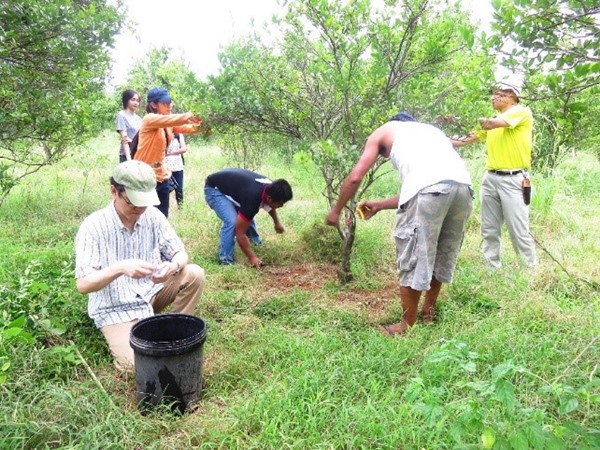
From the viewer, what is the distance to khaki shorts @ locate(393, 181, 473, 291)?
9.30 ft

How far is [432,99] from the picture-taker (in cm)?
408

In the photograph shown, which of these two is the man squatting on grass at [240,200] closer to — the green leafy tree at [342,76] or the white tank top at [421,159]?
the green leafy tree at [342,76]

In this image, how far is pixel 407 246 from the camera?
9.66 feet

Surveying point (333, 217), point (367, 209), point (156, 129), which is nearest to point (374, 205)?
point (367, 209)

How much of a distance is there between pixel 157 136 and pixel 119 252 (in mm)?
1936

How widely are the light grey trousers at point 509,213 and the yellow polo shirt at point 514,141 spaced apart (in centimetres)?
12

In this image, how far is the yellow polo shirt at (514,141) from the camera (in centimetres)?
394

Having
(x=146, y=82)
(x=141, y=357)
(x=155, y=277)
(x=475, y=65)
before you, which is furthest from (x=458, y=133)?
(x=146, y=82)

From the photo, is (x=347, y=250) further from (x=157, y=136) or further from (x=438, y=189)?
(x=157, y=136)

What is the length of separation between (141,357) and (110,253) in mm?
720

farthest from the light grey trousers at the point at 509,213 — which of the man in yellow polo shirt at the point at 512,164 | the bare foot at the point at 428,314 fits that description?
the bare foot at the point at 428,314

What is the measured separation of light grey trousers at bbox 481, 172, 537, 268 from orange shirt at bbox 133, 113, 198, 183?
289 cm

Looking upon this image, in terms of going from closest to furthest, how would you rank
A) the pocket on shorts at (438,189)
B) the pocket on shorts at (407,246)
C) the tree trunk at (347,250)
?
the pocket on shorts at (438,189) → the pocket on shorts at (407,246) → the tree trunk at (347,250)

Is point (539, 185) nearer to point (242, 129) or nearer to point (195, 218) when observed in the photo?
point (242, 129)
